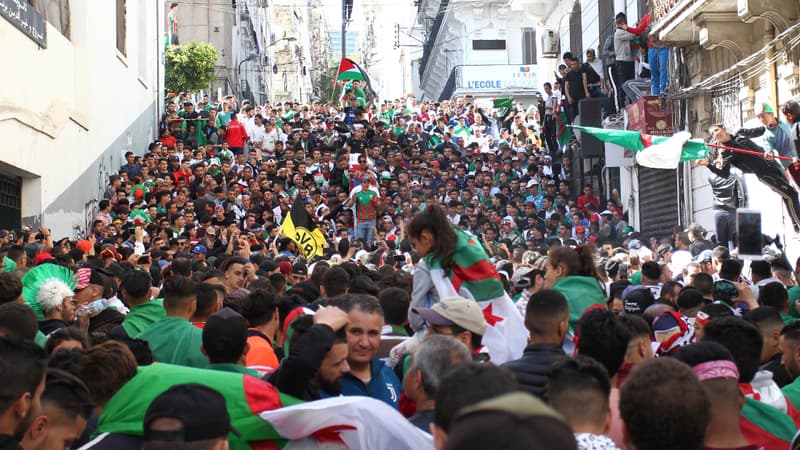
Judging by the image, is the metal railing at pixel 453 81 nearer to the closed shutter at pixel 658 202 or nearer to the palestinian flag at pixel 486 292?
the closed shutter at pixel 658 202

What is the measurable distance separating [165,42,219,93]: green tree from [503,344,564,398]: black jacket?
35578 mm

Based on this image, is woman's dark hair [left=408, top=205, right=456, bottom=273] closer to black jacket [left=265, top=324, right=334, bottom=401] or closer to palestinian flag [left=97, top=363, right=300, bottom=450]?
black jacket [left=265, top=324, right=334, bottom=401]

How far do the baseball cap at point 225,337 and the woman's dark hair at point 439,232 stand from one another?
5.75ft

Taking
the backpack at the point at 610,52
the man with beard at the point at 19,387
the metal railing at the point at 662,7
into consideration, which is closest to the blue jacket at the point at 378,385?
the man with beard at the point at 19,387

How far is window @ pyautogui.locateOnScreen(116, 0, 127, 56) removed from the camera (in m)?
25.0

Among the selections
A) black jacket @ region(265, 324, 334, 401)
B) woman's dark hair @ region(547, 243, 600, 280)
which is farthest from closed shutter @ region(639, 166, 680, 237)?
black jacket @ region(265, 324, 334, 401)

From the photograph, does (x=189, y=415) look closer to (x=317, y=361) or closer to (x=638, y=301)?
(x=317, y=361)

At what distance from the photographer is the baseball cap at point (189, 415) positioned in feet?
11.1

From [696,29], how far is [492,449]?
18312 millimetres

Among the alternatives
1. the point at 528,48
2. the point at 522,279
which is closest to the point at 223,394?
the point at 522,279

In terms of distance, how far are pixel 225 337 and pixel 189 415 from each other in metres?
1.62

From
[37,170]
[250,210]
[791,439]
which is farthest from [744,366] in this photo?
[250,210]

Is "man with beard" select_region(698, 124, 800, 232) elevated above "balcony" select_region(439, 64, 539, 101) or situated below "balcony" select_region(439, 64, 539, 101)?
below

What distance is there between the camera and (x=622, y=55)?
894 inches
